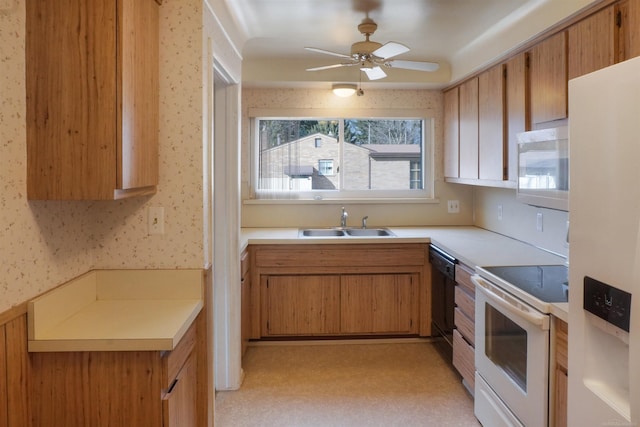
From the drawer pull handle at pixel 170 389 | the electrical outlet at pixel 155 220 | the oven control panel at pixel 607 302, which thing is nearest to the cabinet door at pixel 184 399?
the drawer pull handle at pixel 170 389

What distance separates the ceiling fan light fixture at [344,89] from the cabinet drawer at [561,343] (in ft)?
8.09

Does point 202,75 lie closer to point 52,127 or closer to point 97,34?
point 97,34

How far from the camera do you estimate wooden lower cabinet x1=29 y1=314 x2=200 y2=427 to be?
4.92 ft

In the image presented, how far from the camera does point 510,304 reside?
6.43 feet

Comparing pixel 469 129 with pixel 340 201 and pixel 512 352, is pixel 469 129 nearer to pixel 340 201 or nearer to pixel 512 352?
pixel 340 201

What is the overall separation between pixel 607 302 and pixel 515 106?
1.78m

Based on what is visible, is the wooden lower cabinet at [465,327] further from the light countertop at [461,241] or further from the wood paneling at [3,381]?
the wood paneling at [3,381]

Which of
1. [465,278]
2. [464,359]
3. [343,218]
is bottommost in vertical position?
[464,359]

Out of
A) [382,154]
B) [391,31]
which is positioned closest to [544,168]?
[391,31]

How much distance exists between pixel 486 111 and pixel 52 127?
104 inches

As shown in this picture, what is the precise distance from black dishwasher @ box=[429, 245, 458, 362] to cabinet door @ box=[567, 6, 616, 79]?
53.6 inches

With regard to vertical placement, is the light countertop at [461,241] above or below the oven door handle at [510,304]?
above

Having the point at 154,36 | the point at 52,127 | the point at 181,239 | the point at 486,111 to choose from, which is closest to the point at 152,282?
the point at 181,239

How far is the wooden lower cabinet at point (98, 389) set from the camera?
4.92 ft
